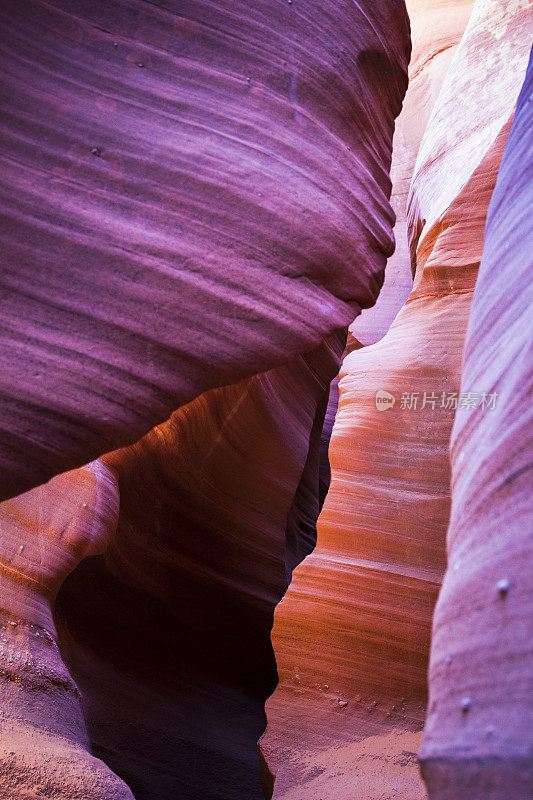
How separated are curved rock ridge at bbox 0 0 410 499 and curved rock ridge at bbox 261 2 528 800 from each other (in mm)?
1801

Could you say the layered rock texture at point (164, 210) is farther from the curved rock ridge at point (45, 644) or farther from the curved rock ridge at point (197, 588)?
the curved rock ridge at point (197, 588)

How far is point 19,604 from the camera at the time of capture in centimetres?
345

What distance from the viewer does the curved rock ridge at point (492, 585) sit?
1107mm

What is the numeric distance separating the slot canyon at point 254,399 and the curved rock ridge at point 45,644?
15 millimetres

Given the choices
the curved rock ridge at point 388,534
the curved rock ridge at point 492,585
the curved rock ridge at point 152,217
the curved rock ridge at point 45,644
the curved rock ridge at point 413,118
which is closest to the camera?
the curved rock ridge at point 492,585

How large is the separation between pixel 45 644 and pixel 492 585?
2793 millimetres

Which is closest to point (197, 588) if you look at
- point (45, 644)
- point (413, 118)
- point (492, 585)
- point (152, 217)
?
point (45, 644)

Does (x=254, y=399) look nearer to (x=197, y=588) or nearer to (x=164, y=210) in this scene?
(x=197, y=588)

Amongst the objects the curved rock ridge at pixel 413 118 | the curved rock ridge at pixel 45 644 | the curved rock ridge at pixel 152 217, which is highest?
the curved rock ridge at pixel 413 118

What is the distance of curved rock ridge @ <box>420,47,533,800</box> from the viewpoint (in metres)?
1.11

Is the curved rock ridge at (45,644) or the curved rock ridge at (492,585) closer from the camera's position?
the curved rock ridge at (492,585)

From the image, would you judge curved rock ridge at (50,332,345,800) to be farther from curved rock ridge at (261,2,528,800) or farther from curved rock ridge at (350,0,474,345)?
curved rock ridge at (261,2,528,800)

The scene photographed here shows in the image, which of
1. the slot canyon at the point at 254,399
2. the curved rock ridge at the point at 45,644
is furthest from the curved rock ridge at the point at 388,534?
the curved rock ridge at the point at 45,644

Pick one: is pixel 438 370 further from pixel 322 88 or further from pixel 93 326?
pixel 93 326
